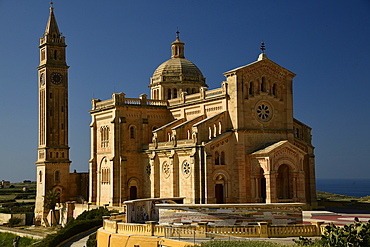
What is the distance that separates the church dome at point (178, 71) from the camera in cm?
6719

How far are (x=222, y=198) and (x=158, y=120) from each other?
563 inches

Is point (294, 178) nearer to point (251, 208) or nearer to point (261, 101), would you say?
point (261, 101)

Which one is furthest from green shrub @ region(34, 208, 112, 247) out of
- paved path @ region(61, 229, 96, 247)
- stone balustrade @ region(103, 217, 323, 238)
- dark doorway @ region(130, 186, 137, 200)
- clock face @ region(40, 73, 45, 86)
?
clock face @ region(40, 73, 45, 86)

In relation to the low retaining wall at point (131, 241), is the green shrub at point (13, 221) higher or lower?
lower

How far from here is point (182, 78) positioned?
66938 mm

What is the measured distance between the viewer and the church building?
163 ft

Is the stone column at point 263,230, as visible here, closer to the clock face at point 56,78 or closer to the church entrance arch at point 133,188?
the church entrance arch at point 133,188

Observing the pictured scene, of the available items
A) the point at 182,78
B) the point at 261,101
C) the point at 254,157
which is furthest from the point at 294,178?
the point at 182,78

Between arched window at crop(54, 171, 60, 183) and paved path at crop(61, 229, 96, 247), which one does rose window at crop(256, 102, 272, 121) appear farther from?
arched window at crop(54, 171, 60, 183)

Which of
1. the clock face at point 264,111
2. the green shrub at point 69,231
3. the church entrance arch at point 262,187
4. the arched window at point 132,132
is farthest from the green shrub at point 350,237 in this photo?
the arched window at point 132,132

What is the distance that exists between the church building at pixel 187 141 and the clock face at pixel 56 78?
0.41 ft

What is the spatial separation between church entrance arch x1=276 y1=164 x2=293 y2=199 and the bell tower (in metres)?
29.2

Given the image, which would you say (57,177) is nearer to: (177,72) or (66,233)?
(177,72)

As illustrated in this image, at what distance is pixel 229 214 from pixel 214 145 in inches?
686
